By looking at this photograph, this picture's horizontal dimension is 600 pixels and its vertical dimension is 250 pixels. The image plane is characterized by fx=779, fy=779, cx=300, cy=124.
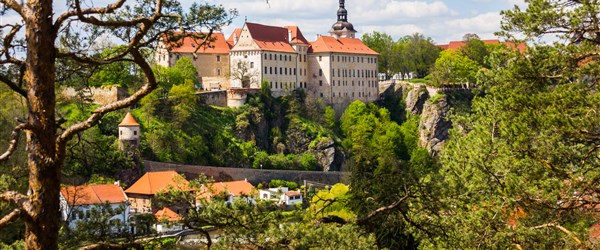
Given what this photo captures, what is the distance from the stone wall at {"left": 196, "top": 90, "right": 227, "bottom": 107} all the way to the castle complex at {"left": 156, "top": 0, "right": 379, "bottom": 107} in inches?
20.2

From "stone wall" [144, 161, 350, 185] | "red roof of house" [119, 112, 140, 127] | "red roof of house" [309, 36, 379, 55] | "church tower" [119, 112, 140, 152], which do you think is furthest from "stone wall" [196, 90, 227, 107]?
"red roof of house" [309, 36, 379, 55]

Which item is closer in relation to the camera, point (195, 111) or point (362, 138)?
point (195, 111)

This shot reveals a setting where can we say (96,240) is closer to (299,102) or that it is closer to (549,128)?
(549,128)

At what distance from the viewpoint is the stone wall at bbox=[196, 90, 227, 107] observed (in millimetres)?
54138

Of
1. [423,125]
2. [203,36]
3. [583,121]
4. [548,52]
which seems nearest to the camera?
[203,36]

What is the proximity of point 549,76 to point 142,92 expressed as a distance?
7.19 m

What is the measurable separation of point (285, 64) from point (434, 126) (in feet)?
43.0

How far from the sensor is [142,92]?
501cm

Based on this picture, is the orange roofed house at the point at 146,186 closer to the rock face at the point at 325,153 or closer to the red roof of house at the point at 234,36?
the rock face at the point at 325,153

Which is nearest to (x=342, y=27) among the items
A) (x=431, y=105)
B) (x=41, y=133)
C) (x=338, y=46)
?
(x=338, y=46)

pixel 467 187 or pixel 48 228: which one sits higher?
pixel 48 228

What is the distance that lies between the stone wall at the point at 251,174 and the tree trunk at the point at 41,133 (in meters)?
36.8

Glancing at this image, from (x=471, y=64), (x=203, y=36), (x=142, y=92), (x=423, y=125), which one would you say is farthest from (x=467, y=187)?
(x=471, y=64)

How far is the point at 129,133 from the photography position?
142ft
